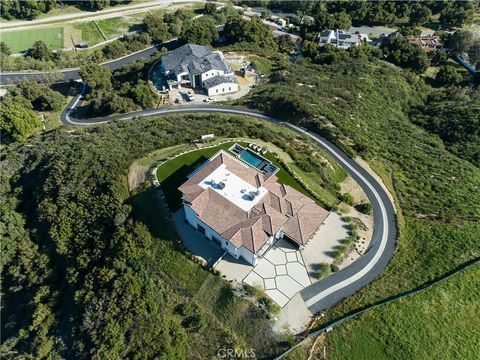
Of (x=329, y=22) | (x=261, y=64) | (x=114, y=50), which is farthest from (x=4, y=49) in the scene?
(x=329, y=22)

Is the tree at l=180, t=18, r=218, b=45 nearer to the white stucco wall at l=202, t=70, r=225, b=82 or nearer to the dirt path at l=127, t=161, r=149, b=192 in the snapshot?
the white stucco wall at l=202, t=70, r=225, b=82

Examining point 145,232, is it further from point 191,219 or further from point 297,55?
point 297,55

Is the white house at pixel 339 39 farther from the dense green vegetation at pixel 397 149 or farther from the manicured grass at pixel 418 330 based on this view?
the manicured grass at pixel 418 330

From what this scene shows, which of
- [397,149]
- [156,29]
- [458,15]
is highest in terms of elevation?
[458,15]

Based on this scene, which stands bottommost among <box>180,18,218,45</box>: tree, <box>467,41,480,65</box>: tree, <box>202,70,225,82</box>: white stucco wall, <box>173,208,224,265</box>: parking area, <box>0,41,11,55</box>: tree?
<box>0,41,11,55</box>: tree

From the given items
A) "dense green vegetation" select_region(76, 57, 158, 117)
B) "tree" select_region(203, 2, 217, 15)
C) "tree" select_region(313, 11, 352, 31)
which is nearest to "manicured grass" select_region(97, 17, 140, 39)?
"tree" select_region(203, 2, 217, 15)

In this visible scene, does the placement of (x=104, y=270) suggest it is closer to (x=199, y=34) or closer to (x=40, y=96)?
(x=40, y=96)

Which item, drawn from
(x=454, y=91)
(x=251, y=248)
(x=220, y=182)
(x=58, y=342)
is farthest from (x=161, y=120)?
(x=454, y=91)
